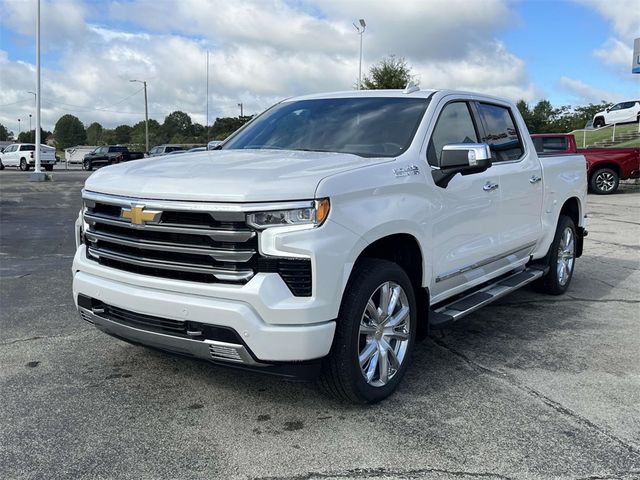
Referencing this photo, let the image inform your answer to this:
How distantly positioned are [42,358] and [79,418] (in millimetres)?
1169

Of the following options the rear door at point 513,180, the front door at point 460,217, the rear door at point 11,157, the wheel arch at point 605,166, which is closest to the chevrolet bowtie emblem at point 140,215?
the front door at point 460,217

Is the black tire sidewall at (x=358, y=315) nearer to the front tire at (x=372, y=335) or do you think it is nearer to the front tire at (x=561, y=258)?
the front tire at (x=372, y=335)

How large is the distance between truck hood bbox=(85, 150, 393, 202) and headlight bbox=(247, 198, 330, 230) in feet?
0.21

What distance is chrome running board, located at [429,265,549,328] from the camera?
4141 mm

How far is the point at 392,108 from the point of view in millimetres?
4508

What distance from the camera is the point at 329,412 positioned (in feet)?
11.7

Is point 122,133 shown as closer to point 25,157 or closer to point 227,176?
point 25,157

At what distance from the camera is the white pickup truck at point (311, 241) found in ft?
10.1

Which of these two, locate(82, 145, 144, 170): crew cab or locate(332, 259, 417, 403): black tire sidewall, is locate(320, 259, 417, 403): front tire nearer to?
locate(332, 259, 417, 403): black tire sidewall

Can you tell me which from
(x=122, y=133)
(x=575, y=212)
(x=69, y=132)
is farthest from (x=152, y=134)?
(x=575, y=212)

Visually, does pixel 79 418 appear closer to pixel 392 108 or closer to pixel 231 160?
pixel 231 160

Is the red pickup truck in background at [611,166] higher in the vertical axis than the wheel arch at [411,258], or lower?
higher

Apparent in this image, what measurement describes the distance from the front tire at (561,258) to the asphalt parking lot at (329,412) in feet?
2.67

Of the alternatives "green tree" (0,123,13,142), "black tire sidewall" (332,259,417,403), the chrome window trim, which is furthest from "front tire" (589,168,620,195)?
"green tree" (0,123,13,142)
